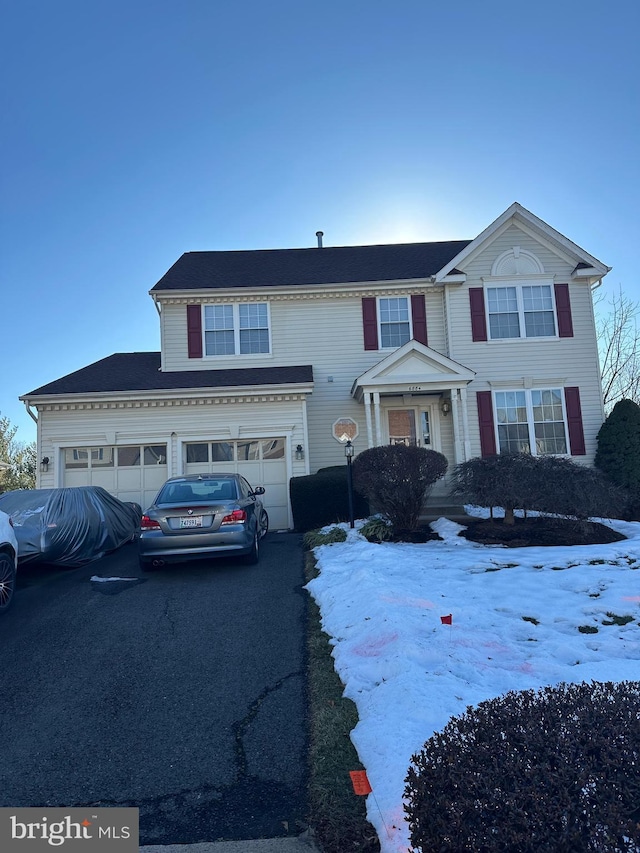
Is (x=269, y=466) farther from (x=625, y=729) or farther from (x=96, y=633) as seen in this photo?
(x=625, y=729)

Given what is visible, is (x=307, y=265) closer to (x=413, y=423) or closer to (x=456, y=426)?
(x=413, y=423)

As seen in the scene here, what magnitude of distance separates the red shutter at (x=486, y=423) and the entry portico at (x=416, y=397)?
1.90 feet

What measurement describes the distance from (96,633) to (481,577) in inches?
180

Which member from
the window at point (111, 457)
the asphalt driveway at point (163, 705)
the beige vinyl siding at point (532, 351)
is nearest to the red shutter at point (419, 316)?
the beige vinyl siding at point (532, 351)

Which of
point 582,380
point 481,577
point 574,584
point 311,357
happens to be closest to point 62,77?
point 311,357

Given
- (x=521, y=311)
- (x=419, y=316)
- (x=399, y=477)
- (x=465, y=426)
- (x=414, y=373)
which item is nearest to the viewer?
(x=399, y=477)

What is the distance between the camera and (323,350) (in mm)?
15562

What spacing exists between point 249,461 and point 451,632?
9.64 meters

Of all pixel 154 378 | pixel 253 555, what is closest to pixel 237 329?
pixel 154 378

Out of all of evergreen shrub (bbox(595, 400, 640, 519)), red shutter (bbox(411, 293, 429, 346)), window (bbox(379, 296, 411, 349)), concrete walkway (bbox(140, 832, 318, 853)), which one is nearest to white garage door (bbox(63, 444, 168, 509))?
window (bbox(379, 296, 411, 349))

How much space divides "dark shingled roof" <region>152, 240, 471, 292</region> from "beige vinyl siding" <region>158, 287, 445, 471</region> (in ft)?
2.19

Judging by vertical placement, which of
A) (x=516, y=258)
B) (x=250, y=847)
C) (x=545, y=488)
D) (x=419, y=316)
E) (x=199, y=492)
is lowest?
(x=250, y=847)

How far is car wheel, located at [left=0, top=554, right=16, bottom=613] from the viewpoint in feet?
21.4

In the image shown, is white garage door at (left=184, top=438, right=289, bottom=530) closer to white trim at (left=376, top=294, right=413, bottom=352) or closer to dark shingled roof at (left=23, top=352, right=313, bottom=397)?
dark shingled roof at (left=23, top=352, right=313, bottom=397)
